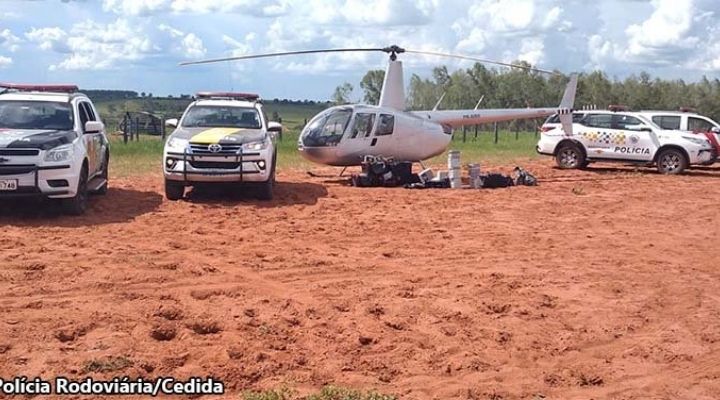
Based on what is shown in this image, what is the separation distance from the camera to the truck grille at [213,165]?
1390 cm

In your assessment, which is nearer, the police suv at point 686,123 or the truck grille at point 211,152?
the truck grille at point 211,152

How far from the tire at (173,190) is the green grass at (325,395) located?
30.9 ft

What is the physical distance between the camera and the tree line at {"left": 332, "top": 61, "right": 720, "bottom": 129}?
5806 cm

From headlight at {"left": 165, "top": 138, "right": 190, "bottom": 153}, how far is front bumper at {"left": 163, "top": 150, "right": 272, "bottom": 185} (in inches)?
2.8

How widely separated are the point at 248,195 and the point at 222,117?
152cm

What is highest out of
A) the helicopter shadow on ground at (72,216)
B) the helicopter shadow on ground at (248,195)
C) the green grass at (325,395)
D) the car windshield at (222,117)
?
the car windshield at (222,117)

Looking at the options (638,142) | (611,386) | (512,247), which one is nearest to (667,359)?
(611,386)

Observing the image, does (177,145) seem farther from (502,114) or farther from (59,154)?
(502,114)

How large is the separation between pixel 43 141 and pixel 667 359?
8.93 metres

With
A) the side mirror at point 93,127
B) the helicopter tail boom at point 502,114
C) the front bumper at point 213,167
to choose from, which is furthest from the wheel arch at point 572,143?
the side mirror at point 93,127

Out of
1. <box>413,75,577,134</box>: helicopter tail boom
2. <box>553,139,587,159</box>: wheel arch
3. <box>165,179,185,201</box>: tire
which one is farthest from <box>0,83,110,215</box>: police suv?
<box>553,139,587,159</box>: wheel arch

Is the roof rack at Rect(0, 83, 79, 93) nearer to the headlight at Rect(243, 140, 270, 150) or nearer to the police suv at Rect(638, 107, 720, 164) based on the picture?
the headlight at Rect(243, 140, 270, 150)

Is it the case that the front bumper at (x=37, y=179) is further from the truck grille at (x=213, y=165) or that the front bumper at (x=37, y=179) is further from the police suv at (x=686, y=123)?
the police suv at (x=686, y=123)

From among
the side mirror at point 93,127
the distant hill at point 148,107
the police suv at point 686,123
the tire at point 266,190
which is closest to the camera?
the side mirror at point 93,127
